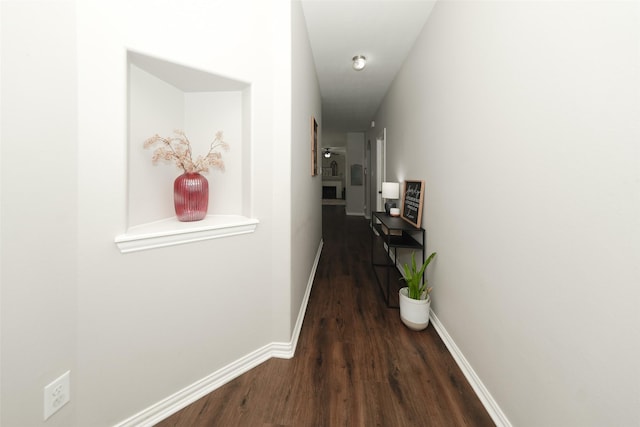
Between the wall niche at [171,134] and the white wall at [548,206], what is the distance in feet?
4.16

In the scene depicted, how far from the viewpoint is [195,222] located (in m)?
1.36

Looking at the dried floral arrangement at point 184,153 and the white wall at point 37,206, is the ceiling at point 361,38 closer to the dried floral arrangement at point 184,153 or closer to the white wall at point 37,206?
the dried floral arrangement at point 184,153

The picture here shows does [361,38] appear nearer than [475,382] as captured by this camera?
No

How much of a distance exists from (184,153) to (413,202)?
1.99 metres

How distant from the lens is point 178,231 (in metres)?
1.15

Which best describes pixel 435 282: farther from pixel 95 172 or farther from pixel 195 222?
pixel 95 172

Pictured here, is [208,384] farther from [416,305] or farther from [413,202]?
[413,202]

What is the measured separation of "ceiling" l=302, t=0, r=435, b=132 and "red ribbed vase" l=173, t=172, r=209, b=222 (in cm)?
169

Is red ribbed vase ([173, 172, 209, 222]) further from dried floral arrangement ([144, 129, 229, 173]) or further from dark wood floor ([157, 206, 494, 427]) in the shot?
dark wood floor ([157, 206, 494, 427])

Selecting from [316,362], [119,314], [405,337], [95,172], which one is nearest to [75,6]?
[95,172]

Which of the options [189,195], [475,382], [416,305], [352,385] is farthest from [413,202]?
[189,195]

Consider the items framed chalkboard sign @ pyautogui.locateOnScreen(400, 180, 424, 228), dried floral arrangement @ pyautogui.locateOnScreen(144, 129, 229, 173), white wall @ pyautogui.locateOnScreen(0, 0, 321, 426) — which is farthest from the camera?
framed chalkboard sign @ pyautogui.locateOnScreen(400, 180, 424, 228)

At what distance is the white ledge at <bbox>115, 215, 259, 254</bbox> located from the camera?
104cm

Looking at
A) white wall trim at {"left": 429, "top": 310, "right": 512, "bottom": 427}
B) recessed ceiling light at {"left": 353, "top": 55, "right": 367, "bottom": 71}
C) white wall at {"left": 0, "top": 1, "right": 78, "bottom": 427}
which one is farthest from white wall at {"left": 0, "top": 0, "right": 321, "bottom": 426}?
recessed ceiling light at {"left": 353, "top": 55, "right": 367, "bottom": 71}
